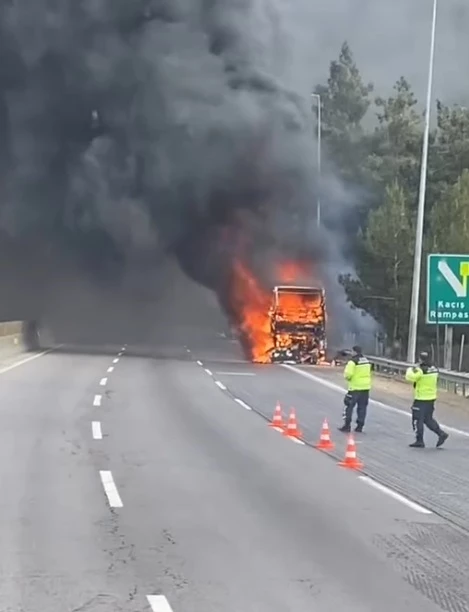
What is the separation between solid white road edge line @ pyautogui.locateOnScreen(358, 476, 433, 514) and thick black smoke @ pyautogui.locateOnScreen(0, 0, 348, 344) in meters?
31.2

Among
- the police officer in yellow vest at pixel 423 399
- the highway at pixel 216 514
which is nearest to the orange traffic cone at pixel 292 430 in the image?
the highway at pixel 216 514

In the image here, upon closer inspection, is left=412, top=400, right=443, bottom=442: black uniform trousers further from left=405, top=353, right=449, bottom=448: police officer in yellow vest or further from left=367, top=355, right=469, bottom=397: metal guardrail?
left=367, top=355, right=469, bottom=397: metal guardrail

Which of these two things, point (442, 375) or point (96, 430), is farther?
point (442, 375)

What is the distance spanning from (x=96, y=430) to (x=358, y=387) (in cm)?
445

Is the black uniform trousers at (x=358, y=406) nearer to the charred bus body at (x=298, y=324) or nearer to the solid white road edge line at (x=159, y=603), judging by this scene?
the solid white road edge line at (x=159, y=603)

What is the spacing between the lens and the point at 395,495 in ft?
40.6

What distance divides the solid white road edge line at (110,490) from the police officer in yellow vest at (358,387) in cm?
672

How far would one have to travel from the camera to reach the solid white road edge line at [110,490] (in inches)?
442

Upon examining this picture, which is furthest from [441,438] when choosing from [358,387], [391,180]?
[391,180]

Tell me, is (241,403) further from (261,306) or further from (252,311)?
(252,311)

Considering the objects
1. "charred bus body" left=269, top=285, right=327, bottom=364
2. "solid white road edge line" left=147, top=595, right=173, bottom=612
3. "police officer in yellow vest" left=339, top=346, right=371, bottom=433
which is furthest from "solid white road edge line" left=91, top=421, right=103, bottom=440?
"charred bus body" left=269, top=285, right=327, bottom=364

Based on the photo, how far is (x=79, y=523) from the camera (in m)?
10.1

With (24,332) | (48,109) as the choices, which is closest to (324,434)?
(24,332)

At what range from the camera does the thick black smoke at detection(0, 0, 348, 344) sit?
4566cm
